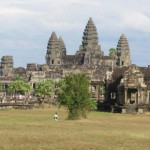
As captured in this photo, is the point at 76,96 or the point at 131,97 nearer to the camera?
the point at 76,96

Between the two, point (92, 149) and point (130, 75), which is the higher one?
point (130, 75)

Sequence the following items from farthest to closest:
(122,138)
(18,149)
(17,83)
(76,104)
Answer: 1. (17,83)
2. (76,104)
3. (122,138)
4. (18,149)

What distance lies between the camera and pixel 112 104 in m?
148

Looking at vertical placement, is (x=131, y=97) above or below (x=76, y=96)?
above

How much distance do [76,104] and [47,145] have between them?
133ft

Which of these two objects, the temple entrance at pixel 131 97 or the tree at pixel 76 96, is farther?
the temple entrance at pixel 131 97

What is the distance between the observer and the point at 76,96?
93250 mm

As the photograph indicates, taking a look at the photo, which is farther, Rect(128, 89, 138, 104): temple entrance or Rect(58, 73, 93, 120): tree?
Rect(128, 89, 138, 104): temple entrance

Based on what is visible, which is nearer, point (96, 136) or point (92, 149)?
point (92, 149)

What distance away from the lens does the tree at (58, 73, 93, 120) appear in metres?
92.8

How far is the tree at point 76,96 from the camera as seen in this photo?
304 feet

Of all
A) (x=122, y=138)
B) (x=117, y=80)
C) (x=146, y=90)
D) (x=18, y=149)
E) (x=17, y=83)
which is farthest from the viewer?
(x=17, y=83)

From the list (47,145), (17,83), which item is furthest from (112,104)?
(47,145)

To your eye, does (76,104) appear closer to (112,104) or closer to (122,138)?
(122,138)
